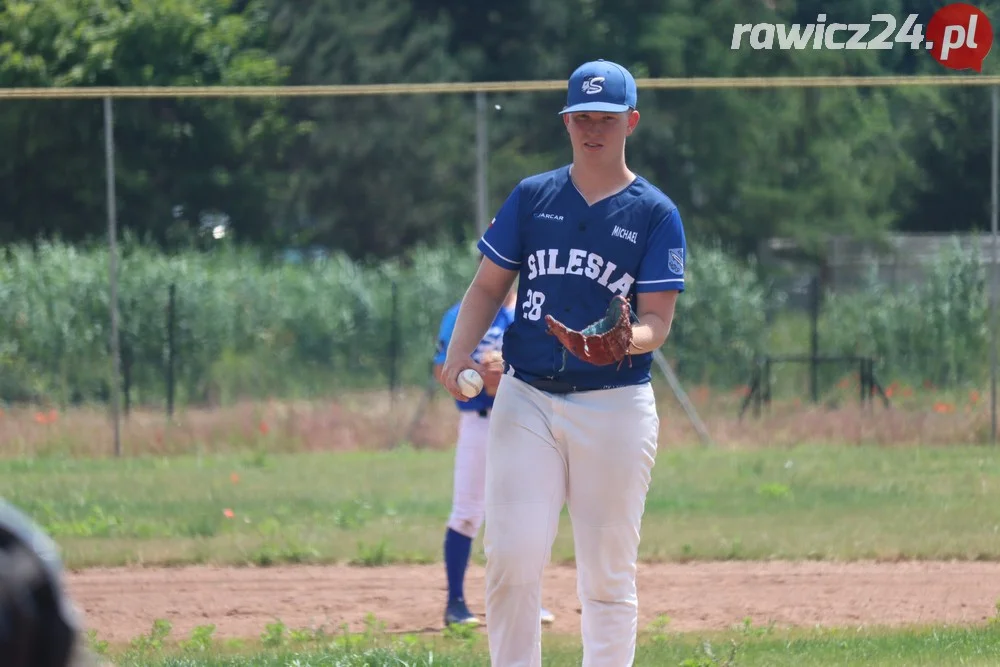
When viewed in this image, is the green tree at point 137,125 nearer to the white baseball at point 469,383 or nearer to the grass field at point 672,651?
the grass field at point 672,651

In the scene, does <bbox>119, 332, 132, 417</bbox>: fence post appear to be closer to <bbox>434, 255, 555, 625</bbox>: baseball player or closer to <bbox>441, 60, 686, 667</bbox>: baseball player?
<bbox>434, 255, 555, 625</bbox>: baseball player

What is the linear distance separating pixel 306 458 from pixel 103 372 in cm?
246

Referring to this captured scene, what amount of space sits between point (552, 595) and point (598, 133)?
3728mm

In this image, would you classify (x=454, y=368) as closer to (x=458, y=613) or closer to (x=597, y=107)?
(x=597, y=107)

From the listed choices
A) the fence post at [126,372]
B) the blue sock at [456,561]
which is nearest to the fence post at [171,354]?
the fence post at [126,372]

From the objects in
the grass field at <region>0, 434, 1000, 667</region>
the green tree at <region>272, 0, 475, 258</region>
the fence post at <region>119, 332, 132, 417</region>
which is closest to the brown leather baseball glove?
the grass field at <region>0, 434, 1000, 667</region>

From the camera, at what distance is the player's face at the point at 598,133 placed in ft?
13.6

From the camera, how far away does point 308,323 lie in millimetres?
15594

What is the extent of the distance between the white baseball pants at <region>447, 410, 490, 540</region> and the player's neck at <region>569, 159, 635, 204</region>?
2.45 m

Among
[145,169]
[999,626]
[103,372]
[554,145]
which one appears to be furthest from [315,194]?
[999,626]

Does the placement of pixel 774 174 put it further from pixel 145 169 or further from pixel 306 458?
pixel 306 458

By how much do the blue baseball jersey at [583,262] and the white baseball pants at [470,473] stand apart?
7.61ft

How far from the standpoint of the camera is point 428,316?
15.0 metres

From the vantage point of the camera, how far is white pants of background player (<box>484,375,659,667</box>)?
4094 mm
